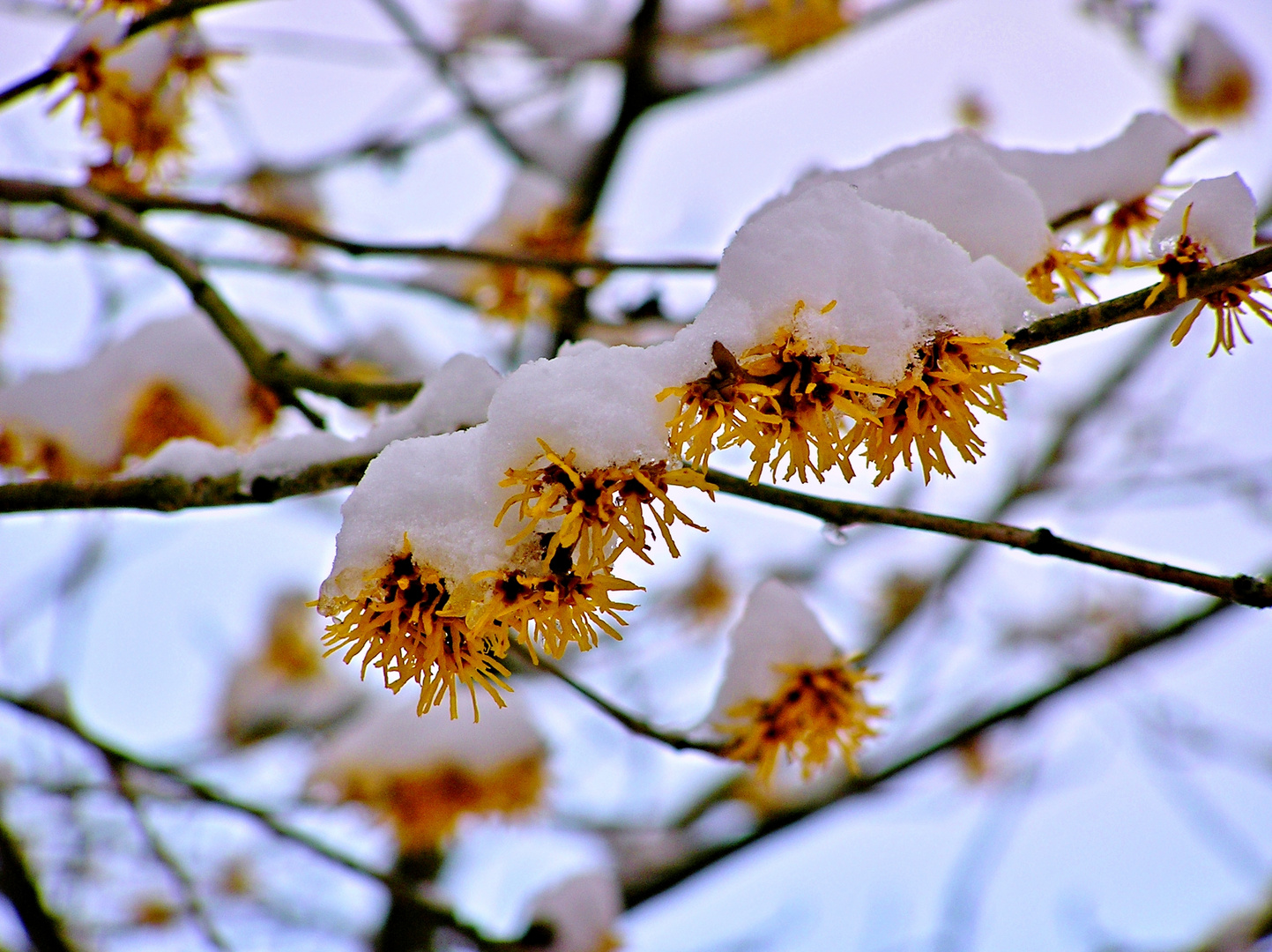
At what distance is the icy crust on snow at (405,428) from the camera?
109 centimetres

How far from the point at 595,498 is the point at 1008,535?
53cm

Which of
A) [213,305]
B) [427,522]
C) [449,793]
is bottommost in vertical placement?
[427,522]

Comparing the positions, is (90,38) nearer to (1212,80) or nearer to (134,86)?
(134,86)

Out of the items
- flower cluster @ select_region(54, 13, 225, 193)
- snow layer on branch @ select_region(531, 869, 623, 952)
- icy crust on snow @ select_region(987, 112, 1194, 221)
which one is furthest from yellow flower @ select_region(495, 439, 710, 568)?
snow layer on branch @ select_region(531, 869, 623, 952)

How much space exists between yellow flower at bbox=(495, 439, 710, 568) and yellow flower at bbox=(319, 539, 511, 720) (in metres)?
0.12

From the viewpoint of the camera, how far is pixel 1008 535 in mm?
1016

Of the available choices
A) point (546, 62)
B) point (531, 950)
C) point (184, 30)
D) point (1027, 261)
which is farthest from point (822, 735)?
point (546, 62)

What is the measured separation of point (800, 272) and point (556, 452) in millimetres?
280

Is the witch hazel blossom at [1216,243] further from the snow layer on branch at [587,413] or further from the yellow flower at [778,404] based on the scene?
the snow layer on branch at [587,413]

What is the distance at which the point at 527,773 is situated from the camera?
257 cm

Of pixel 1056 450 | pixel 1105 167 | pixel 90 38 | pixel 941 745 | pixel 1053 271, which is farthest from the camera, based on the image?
pixel 1056 450

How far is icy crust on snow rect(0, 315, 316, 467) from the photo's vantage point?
1.79 metres

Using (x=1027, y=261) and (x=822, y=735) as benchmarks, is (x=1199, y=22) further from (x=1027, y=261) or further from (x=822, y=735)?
(x=822, y=735)

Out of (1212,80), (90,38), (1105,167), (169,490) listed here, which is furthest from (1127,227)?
(1212,80)
